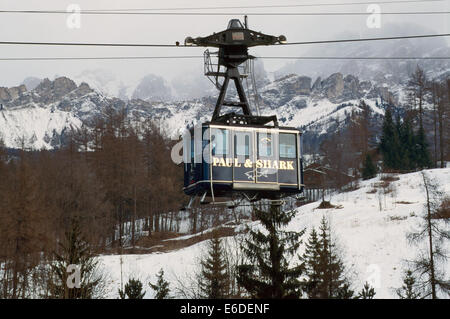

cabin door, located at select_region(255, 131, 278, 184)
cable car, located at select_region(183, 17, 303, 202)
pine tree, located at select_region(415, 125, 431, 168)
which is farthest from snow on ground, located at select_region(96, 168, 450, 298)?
cabin door, located at select_region(255, 131, 278, 184)

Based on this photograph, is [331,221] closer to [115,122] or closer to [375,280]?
[375,280]

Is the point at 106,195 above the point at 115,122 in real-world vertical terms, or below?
below

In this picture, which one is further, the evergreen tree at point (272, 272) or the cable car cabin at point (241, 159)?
the evergreen tree at point (272, 272)

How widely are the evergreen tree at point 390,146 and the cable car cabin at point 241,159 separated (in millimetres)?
73918

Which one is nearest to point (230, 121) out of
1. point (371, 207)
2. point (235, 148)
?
point (235, 148)

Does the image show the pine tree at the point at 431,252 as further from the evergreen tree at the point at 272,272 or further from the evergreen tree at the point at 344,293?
the evergreen tree at the point at 272,272

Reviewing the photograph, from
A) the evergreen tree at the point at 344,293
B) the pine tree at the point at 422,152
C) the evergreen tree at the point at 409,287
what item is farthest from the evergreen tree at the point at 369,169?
the evergreen tree at the point at 344,293

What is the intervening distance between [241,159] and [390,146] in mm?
77666

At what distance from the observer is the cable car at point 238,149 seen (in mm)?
22312

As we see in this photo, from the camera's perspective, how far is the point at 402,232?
57.4 m

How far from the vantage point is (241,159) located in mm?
22547

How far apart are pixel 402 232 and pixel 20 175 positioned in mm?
36028

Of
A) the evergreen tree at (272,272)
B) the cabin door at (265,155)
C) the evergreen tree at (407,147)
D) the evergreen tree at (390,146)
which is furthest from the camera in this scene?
the evergreen tree at (390,146)

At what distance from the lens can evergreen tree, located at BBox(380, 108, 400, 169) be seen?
9419 centimetres
